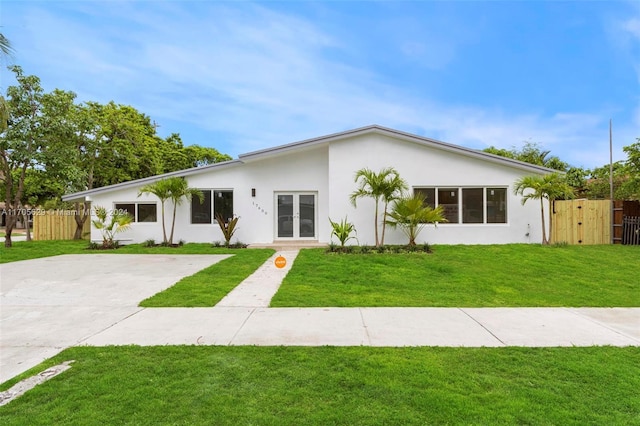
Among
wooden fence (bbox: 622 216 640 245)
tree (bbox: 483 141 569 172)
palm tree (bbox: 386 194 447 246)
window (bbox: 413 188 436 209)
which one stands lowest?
wooden fence (bbox: 622 216 640 245)

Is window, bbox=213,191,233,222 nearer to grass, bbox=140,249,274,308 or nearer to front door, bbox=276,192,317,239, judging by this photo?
front door, bbox=276,192,317,239

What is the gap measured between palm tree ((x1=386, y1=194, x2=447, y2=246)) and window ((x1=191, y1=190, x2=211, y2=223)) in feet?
24.8

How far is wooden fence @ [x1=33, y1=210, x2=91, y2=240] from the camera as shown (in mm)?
19922

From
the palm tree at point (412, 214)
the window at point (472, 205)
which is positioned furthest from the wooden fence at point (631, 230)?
the palm tree at point (412, 214)

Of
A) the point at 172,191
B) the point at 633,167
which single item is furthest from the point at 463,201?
the point at 172,191

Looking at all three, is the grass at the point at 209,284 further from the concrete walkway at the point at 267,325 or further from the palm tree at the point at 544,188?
the palm tree at the point at 544,188

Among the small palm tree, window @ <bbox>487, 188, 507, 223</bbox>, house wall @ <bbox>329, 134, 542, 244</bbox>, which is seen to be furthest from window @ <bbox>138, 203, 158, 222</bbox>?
window @ <bbox>487, 188, 507, 223</bbox>

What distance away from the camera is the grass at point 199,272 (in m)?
6.46

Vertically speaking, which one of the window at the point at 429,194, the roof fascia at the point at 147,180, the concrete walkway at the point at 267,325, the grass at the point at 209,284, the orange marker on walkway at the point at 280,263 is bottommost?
the concrete walkway at the point at 267,325

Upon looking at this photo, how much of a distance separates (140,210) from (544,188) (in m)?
16.1

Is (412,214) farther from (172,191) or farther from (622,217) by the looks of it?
(172,191)

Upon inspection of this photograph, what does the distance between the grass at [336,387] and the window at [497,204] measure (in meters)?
10.0

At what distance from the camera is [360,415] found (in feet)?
8.70

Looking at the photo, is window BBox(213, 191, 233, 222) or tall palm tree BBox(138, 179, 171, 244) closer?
tall palm tree BBox(138, 179, 171, 244)
